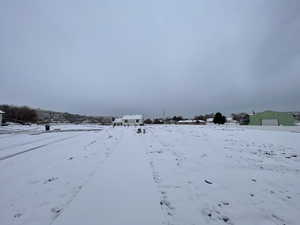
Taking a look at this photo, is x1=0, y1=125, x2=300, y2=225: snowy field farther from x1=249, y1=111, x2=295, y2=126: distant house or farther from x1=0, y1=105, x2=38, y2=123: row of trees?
x1=0, y1=105, x2=38, y2=123: row of trees

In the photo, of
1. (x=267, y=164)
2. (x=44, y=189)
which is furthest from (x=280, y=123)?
(x=44, y=189)

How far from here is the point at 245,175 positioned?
15.2 feet

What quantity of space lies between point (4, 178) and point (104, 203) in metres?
3.39

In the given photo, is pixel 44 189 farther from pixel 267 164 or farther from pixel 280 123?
pixel 280 123

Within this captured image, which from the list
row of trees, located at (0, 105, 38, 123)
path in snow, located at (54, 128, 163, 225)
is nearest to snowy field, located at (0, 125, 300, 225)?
path in snow, located at (54, 128, 163, 225)

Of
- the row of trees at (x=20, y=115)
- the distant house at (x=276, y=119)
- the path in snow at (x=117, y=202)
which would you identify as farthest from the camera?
the row of trees at (x=20, y=115)

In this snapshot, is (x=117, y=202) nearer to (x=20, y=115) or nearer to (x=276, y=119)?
(x=276, y=119)

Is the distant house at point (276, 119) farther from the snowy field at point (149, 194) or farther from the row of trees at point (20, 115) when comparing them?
the row of trees at point (20, 115)

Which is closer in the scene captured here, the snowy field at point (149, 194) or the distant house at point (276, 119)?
the snowy field at point (149, 194)

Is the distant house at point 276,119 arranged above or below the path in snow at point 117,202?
above

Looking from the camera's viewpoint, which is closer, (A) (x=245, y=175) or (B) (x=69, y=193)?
(B) (x=69, y=193)

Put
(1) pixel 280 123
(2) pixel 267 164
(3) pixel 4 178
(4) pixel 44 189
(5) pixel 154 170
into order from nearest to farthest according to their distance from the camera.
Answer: (4) pixel 44 189
(3) pixel 4 178
(5) pixel 154 170
(2) pixel 267 164
(1) pixel 280 123

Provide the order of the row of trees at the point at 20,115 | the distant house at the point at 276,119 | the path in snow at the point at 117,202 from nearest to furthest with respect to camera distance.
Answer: the path in snow at the point at 117,202, the distant house at the point at 276,119, the row of trees at the point at 20,115

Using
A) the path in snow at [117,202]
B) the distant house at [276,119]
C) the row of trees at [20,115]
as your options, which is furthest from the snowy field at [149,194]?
the row of trees at [20,115]
